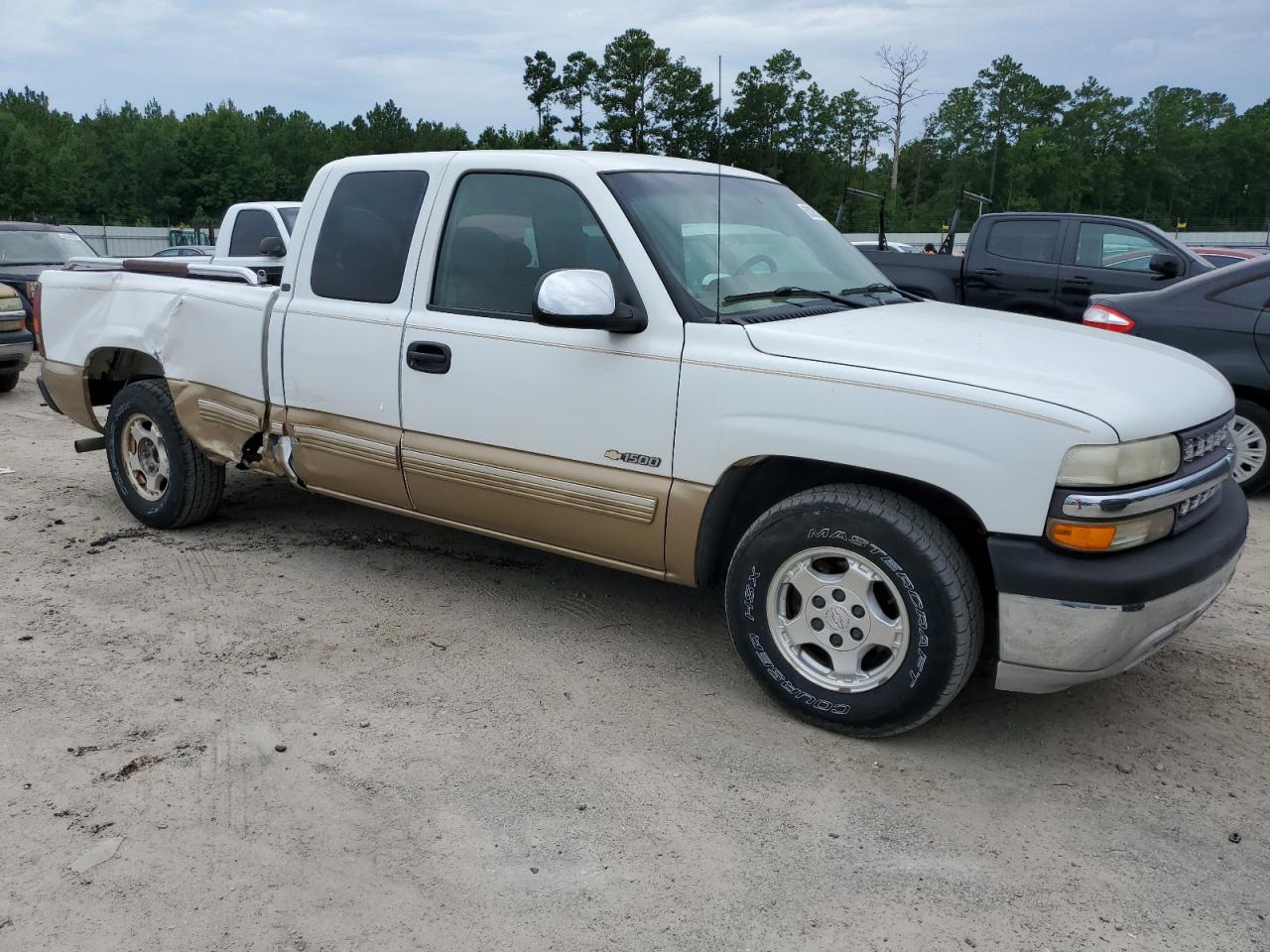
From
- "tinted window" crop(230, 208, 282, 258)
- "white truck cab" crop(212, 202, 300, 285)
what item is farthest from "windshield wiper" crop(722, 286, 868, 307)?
"tinted window" crop(230, 208, 282, 258)

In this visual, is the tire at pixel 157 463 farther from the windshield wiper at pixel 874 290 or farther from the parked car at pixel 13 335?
the parked car at pixel 13 335

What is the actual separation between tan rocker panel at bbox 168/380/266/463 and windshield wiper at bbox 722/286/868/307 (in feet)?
7.89

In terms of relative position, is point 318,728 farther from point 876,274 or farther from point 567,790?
point 876,274

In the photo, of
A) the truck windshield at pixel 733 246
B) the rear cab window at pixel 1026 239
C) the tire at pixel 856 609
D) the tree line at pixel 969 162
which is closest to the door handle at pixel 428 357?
the truck windshield at pixel 733 246

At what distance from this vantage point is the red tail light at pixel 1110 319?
22.2 ft

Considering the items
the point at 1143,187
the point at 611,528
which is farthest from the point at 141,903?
the point at 1143,187

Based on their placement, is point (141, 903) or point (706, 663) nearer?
point (141, 903)

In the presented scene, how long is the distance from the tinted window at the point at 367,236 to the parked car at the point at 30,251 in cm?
982

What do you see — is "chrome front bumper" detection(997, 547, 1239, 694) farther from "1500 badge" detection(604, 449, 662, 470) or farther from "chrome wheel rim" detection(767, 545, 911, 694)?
"1500 badge" detection(604, 449, 662, 470)

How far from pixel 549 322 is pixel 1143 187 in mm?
77792

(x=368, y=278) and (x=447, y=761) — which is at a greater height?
(x=368, y=278)

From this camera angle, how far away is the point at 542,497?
159 inches

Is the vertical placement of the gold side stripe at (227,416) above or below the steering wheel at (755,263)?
below

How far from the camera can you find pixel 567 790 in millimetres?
3234
